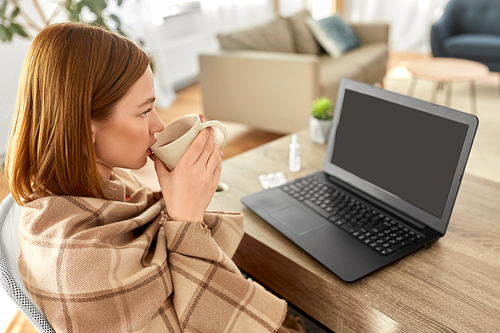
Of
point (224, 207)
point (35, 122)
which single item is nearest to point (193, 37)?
point (224, 207)

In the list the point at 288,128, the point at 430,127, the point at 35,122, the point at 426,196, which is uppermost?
the point at 35,122

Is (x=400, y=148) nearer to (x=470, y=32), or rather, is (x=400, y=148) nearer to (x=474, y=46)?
(x=474, y=46)

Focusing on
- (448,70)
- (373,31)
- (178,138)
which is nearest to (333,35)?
(373,31)

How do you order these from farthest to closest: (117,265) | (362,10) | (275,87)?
(362,10), (275,87), (117,265)

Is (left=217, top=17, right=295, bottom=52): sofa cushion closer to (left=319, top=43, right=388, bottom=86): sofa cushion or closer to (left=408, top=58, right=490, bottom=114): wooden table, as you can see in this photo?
(left=319, top=43, right=388, bottom=86): sofa cushion

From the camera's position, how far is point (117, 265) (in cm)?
63

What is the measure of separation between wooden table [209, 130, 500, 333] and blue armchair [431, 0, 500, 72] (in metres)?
3.27

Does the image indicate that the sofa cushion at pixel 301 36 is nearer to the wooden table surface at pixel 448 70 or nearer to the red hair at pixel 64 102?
the wooden table surface at pixel 448 70

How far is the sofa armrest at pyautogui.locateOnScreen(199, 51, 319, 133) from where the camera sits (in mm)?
2654

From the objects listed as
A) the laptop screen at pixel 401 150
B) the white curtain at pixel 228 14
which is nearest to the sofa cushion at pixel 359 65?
the white curtain at pixel 228 14

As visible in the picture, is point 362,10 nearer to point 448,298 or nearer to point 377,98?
point 377,98

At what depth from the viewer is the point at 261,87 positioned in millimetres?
2830

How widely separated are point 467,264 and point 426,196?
0.49 ft

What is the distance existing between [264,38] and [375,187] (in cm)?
236
